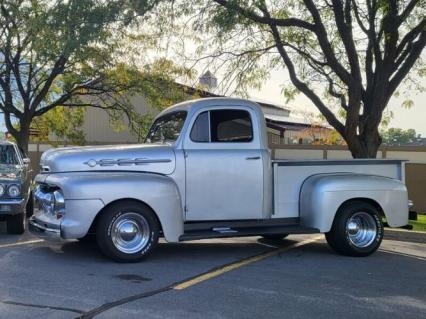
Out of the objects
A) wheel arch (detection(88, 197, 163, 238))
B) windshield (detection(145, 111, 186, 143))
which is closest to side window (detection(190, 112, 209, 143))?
windshield (detection(145, 111, 186, 143))

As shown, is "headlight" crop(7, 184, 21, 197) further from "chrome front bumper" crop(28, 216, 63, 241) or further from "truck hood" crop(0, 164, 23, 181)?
"chrome front bumper" crop(28, 216, 63, 241)

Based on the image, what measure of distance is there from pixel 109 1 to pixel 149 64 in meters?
7.63

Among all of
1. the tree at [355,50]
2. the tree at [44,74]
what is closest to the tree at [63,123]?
the tree at [44,74]

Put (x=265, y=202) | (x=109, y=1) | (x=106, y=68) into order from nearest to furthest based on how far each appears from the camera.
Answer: (x=265, y=202)
(x=109, y=1)
(x=106, y=68)

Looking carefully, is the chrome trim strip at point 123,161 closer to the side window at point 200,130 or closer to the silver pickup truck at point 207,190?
the silver pickup truck at point 207,190

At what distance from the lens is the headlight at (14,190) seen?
32.9 feet

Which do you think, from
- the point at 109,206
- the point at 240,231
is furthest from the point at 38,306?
the point at 240,231

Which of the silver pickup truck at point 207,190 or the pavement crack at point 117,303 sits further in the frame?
the silver pickup truck at point 207,190

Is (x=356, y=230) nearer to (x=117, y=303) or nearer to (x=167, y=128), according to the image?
(x=167, y=128)

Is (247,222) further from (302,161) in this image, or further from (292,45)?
(292,45)

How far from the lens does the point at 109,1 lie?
10773 millimetres

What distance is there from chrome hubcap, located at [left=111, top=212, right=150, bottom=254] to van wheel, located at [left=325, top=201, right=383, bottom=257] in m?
2.89

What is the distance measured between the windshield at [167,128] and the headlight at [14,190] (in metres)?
2.37

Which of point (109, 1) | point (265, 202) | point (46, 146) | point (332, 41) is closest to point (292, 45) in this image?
point (332, 41)
